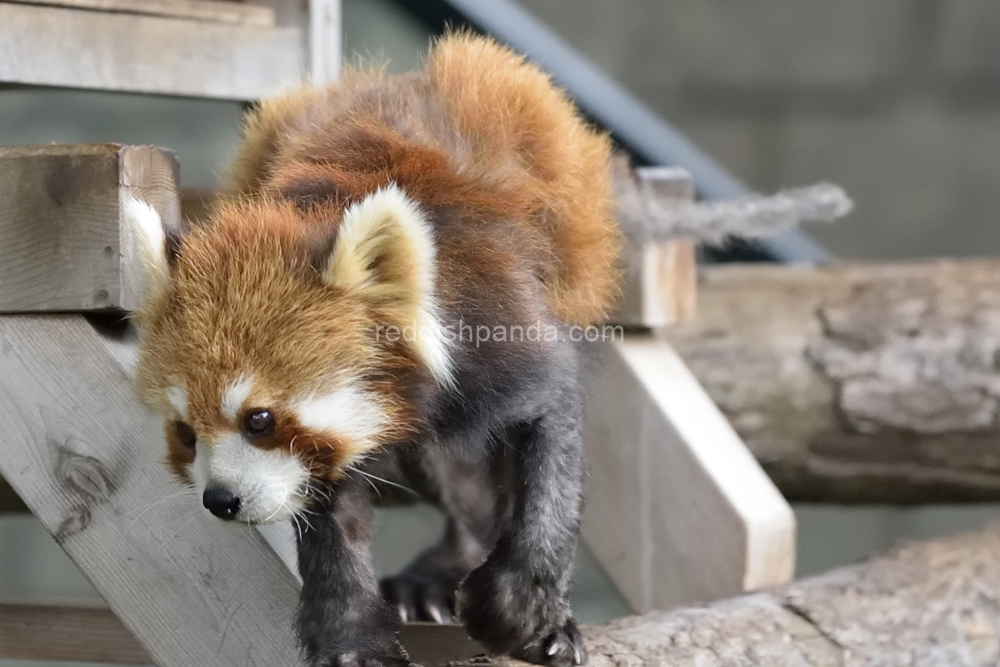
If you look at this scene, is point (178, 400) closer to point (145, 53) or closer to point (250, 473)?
point (250, 473)

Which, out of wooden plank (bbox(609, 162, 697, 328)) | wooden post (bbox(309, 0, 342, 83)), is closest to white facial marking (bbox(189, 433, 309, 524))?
wooden plank (bbox(609, 162, 697, 328))

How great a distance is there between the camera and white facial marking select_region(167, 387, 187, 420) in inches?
45.4

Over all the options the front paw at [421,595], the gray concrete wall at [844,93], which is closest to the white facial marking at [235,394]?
the front paw at [421,595]

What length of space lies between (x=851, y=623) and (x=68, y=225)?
53.2 inches

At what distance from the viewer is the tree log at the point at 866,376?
212 centimetres

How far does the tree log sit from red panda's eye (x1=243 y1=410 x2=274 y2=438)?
1.28m

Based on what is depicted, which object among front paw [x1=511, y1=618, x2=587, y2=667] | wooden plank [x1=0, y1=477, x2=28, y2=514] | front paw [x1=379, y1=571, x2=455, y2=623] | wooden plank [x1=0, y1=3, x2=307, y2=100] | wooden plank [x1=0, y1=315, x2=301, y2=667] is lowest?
front paw [x1=379, y1=571, x2=455, y2=623]

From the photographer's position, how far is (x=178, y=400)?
45.7 inches

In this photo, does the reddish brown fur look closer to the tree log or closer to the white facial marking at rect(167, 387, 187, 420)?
the white facial marking at rect(167, 387, 187, 420)

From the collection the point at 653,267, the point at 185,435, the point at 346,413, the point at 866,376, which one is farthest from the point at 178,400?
the point at 866,376

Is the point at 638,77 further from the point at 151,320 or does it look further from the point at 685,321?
the point at 151,320

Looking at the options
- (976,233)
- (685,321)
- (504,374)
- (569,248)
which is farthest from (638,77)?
(504,374)

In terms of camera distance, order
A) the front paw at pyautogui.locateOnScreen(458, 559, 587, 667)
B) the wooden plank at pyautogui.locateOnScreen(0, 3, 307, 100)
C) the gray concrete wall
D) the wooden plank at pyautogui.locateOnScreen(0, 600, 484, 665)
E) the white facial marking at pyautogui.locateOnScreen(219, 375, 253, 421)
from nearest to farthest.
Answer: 1. the white facial marking at pyautogui.locateOnScreen(219, 375, 253, 421)
2. the front paw at pyautogui.locateOnScreen(458, 559, 587, 667)
3. the wooden plank at pyautogui.locateOnScreen(0, 600, 484, 665)
4. the wooden plank at pyautogui.locateOnScreen(0, 3, 307, 100)
5. the gray concrete wall

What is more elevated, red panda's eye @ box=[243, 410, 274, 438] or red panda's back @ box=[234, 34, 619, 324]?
red panda's back @ box=[234, 34, 619, 324]
